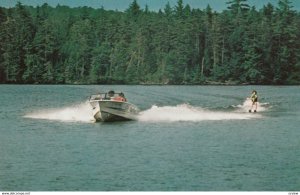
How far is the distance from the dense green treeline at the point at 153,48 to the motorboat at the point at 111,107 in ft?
29.4

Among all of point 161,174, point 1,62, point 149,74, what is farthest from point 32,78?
point 161,174

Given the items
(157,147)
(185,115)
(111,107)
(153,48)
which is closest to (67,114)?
(111,107)

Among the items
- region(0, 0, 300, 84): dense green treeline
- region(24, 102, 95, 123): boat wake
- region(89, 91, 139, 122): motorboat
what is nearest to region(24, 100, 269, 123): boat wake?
region(24, 102, 95, 123): boat wake

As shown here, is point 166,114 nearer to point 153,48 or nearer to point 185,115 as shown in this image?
point 185,115

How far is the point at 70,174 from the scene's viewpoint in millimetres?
16672

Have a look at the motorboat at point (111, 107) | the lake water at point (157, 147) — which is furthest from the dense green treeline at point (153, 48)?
the motorboat at point (111, 107)

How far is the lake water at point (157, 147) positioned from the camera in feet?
52.0

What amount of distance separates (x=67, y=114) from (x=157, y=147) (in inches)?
467

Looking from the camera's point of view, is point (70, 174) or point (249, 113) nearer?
point (70, 174)

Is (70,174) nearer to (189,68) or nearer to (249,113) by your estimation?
(249,113)

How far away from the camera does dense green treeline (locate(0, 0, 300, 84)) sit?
134ft

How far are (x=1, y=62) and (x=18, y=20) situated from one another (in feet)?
11.2

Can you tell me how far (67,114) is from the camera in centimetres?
3212

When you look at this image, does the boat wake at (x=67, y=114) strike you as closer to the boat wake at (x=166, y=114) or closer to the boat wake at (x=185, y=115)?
the boat wake at (x=166, y=114)
